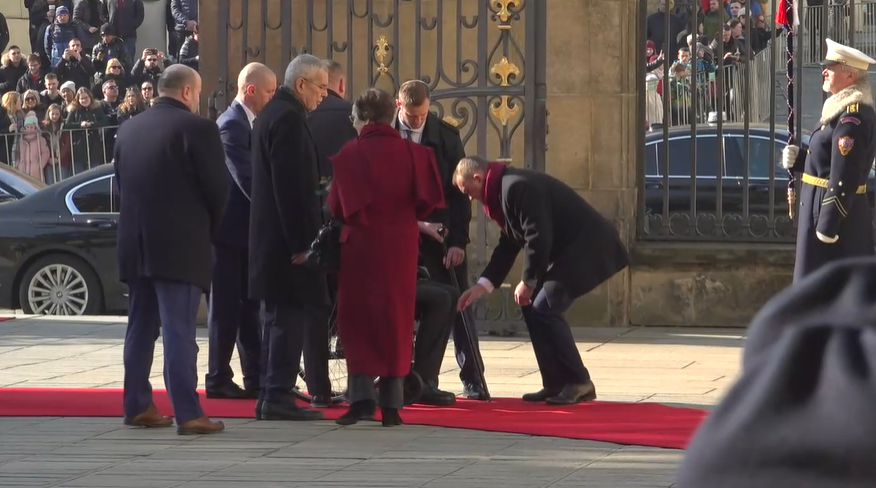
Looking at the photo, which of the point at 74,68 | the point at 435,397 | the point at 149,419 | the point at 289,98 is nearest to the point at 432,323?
the point at 435,397

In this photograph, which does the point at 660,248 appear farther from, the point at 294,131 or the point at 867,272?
the point at 867,272

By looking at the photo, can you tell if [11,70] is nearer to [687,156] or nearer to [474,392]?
[687,156]

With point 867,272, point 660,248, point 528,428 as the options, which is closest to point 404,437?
point 528,428

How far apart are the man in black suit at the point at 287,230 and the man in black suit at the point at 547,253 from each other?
860 mm

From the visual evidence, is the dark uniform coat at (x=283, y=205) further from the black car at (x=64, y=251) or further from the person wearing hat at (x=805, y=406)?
the black car at (x=64, y=251)

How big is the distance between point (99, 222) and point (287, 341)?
621 cm

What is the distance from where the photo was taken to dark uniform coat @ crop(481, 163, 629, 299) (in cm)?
761

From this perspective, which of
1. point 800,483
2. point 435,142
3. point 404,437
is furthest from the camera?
point 435,142

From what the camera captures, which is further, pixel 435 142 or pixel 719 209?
pixel 719 209

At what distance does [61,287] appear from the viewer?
13.2 m

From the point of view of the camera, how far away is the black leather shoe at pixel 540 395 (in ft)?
26.1

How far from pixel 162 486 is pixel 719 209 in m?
6.42

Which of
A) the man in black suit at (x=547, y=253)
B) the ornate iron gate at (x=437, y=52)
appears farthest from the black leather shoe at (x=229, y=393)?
the ornate iron gate at (x=437, y=52)

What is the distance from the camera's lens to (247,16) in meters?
11.1
